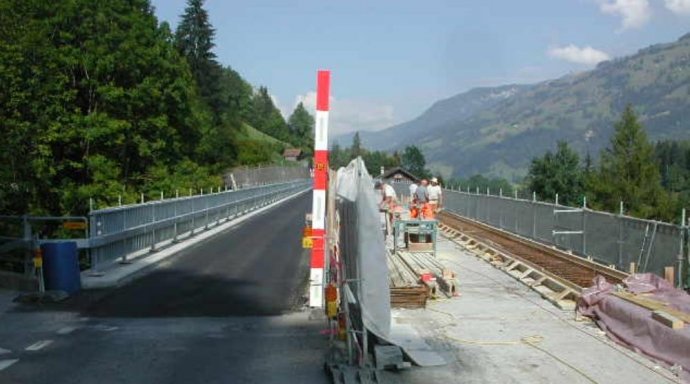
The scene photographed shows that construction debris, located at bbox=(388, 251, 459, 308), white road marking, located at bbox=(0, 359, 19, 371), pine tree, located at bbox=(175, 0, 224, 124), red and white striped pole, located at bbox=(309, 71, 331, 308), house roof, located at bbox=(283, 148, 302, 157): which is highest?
pine tree, located at bbox=(175, 0, 224, 124)

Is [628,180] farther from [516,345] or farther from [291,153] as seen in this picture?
[291,153]

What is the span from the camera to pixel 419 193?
2438 cm

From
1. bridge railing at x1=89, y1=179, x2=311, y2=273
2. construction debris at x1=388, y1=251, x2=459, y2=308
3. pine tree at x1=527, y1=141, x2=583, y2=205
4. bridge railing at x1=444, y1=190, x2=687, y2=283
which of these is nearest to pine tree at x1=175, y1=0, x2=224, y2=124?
pine tree at x1=527, y1=141, x2=583, y2=205

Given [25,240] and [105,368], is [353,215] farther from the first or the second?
[25,240]

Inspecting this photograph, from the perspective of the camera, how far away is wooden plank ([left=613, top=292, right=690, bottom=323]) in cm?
941

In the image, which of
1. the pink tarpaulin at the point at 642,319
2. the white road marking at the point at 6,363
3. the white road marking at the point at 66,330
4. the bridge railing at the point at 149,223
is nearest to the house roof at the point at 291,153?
the bridge railing at the point at 149,223

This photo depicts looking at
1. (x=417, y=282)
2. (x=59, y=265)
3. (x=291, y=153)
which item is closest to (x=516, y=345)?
(x=417, y=282)

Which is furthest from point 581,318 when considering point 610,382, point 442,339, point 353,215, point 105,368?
point 105,368

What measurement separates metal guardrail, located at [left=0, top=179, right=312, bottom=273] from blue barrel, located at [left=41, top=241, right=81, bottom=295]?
55cm

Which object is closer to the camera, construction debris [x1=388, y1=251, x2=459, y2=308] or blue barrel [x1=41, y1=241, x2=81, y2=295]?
construction debris [x1=388, y1=251, x2=459, y2=308]

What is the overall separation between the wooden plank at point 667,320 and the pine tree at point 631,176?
82.9m

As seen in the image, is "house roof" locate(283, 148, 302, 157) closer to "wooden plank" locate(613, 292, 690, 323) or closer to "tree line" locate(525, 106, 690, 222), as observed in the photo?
"tree line" locate(525, 106, 690, 222)

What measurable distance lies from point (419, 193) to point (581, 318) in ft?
42.9

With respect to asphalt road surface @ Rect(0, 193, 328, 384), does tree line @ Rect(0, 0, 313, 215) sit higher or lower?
higher
